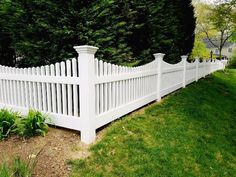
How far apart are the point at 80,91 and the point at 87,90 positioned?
0.41 feet

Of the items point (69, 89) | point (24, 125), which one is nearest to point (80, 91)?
point (69, 89)

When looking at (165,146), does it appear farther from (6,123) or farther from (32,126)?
(6,123)

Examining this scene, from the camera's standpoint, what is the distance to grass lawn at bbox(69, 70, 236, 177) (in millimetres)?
3137

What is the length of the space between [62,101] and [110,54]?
6.69ft

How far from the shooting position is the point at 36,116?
3.72 meters

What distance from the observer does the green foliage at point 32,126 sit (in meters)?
3.64

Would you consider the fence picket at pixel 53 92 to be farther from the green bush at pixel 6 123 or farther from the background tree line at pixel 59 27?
the background tree line at pixel 59 27

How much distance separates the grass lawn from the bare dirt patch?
0.16 m

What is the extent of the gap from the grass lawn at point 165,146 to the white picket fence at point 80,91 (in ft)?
1.08

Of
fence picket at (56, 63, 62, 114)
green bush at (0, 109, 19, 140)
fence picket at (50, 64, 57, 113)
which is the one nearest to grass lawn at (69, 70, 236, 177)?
fence picket at (56, 63, 62, 114)

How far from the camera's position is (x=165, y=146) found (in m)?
3.80

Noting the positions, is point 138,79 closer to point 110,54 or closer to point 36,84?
point 110,54

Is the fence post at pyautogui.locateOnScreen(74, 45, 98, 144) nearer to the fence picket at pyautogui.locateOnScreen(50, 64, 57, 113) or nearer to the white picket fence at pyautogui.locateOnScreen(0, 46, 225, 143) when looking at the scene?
the white picket fence at pyautogui.locateOnScreen(0, 46, 225, 143)

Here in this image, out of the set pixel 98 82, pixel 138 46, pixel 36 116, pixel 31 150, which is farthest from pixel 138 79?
pixel 138 46
